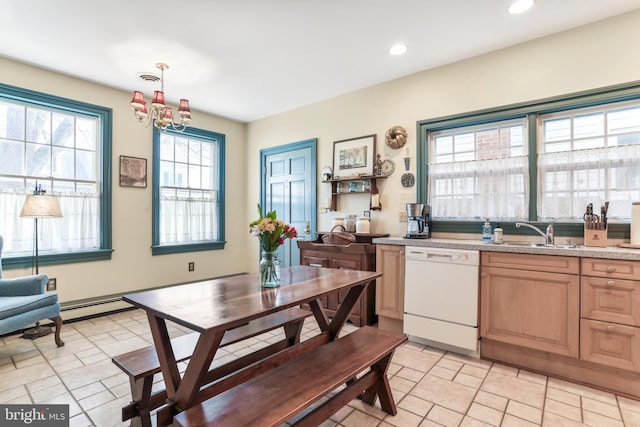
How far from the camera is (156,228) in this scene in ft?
14.3

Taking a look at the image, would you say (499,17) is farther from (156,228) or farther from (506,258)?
(156,228)

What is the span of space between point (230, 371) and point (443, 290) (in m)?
1.91

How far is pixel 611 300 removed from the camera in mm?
2178

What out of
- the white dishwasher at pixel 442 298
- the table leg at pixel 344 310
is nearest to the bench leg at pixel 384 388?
the table leg at pixel 344 310

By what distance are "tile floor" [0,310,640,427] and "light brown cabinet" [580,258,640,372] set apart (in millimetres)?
282

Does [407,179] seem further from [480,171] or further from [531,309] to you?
[531,309]

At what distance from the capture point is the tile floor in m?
1.92

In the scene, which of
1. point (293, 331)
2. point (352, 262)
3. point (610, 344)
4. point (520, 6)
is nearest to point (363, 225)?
point (352, 262)

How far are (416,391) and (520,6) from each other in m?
2.98

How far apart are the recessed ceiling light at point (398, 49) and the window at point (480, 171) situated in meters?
0.96

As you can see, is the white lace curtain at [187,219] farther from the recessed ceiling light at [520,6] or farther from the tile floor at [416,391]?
the recessed ceiling light at [520,6]

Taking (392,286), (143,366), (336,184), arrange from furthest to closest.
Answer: (336,184)
(392,286)
(143,366)

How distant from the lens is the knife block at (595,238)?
248 cm

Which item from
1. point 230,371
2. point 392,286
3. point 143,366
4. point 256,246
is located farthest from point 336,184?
point 143,366
